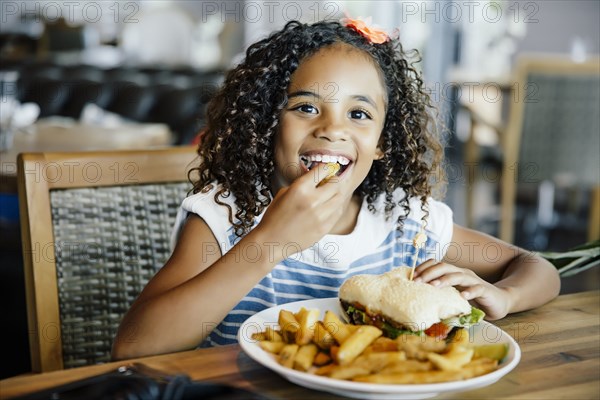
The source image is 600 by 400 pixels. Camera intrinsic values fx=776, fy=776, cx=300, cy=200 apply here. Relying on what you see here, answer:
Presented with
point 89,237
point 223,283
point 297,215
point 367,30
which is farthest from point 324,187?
point 89,237

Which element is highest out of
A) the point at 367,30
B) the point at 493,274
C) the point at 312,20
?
the point at 312,20

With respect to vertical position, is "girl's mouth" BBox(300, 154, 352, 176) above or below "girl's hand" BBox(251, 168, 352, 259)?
above

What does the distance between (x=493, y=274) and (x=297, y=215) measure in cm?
49

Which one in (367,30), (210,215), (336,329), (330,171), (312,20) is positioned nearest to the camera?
(336,329)

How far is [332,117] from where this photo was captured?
4.12ft

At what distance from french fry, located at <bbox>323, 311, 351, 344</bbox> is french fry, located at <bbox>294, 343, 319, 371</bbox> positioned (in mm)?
26

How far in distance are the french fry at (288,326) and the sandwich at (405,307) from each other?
0.30ft

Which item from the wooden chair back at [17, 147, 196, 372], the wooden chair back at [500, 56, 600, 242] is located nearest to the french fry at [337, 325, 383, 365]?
the wooden chair back at [17, 147, 196, 372]

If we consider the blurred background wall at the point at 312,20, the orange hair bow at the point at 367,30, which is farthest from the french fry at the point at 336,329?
the blurred background wall at the point at 312,20

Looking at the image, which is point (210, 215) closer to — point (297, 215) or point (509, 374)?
point (297, 215)

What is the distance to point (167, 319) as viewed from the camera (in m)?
1.03

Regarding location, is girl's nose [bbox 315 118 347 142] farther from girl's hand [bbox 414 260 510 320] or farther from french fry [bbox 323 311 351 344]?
french fry [bbox 323 311 351 344]

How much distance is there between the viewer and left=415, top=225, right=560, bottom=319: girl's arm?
41.4 inches

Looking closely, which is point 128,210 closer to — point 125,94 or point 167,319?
point 167,319
